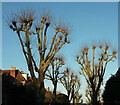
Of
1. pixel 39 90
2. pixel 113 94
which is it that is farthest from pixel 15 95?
pixel 113 94

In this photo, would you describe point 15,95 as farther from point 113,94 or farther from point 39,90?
point 113,94

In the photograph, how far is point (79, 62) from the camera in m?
27.7

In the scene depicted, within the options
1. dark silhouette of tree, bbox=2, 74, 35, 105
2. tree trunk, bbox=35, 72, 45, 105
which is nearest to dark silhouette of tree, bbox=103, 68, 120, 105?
tree trunk, bbox=35, 72, 45, 105

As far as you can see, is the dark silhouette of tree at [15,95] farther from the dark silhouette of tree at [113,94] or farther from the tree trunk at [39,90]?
the dark silhouette of tree at [113,94]

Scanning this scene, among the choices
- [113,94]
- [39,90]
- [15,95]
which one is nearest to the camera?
[15,95]

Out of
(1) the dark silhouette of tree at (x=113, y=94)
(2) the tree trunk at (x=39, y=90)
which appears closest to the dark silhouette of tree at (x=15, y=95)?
(2) the tree trunk at (x=39, y=90)

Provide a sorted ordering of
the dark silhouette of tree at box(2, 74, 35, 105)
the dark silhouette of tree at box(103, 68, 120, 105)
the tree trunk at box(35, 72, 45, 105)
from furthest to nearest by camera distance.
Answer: the dark silhouette of tree at box(103, 68, 120, 105)
the tree trunk at box(35, 72, 45, 105)
the dark silhouette of tree at box(2, 74, 35, 105)

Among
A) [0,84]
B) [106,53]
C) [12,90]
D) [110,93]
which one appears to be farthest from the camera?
[106,53]

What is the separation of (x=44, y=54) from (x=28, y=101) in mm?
4836

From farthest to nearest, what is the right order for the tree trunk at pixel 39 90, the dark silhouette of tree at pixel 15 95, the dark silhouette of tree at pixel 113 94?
1. the dark silhouette of tree at pixel 113 94
2. the tree trunk at pixel 39 90
3. the dark silhouette of tree at pixel 15 95

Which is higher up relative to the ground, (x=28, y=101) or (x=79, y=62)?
(x=79, y=62)

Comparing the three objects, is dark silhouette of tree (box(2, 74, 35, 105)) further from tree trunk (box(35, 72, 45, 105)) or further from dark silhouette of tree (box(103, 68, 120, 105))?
dark silhouette of tree (box(103, 68, 120, 105))

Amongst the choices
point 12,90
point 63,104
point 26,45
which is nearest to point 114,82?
point 26,45

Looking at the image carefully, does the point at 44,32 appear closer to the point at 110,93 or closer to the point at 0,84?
the point at 0,84
